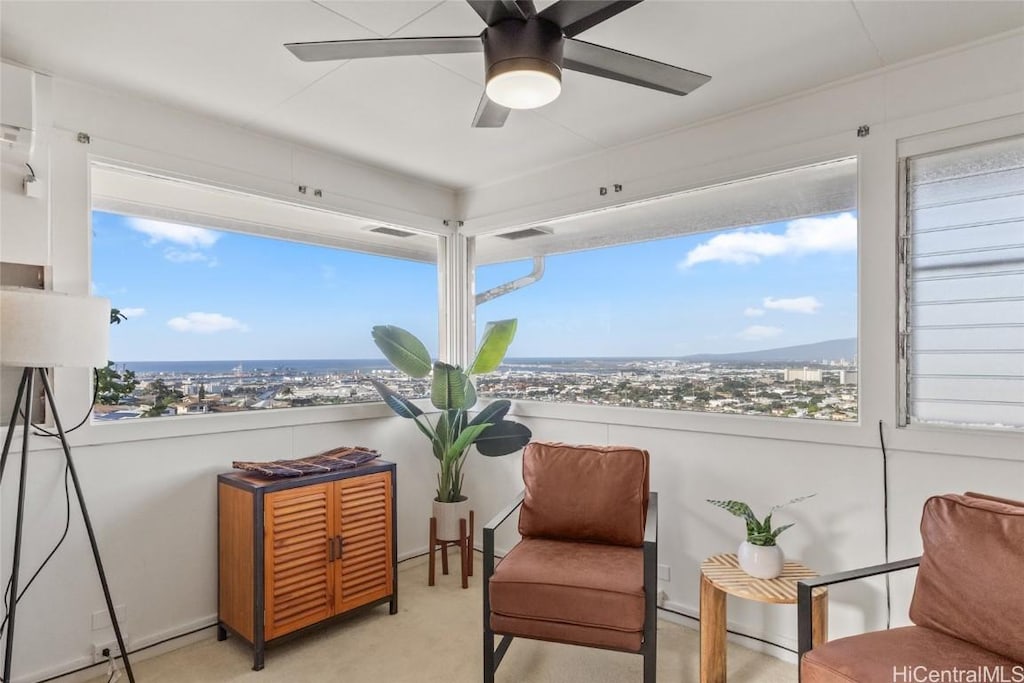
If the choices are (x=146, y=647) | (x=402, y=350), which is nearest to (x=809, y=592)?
(x=402, y=350)

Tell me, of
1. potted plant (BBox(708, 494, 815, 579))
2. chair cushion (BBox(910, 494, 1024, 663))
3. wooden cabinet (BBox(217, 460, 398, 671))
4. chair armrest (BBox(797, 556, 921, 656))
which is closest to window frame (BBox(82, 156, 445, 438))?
wooden cabinet (BBox(217, 460, 398, 671))

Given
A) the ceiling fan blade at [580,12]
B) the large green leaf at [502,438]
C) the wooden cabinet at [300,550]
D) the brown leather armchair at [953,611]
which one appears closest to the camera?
the ceiling fan blade at [580,12]

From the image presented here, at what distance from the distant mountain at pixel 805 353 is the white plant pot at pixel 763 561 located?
0.91 meters

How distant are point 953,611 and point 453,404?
2473 millimetres

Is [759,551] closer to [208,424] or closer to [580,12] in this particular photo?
[580,12]

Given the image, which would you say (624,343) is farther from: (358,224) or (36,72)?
(36,72)

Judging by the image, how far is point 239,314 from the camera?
3084 mm

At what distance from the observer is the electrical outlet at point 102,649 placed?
2.38m

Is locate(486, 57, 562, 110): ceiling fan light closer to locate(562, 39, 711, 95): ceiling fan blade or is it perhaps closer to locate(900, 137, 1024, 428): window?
locate(562, 39, 711, 95): ceiling fan blade

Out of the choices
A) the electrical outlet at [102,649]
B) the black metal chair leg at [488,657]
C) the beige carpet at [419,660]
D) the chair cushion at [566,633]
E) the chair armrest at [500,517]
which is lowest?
the beige carpet at [419,660]

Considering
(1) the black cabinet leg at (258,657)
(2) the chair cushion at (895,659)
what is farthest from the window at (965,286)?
(1) the black cabinet leg at (258,657)

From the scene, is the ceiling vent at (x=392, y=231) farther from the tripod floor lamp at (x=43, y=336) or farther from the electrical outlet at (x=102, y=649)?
the electrical outlet at (x=102, y=649)

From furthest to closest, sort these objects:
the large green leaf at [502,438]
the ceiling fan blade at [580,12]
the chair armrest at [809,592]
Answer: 1. the large green leaf at [502,438]
2. the chair armrest at [809,592]
3. the ceiling fan blade at [580,12]

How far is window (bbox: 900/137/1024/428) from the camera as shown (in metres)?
2.05
